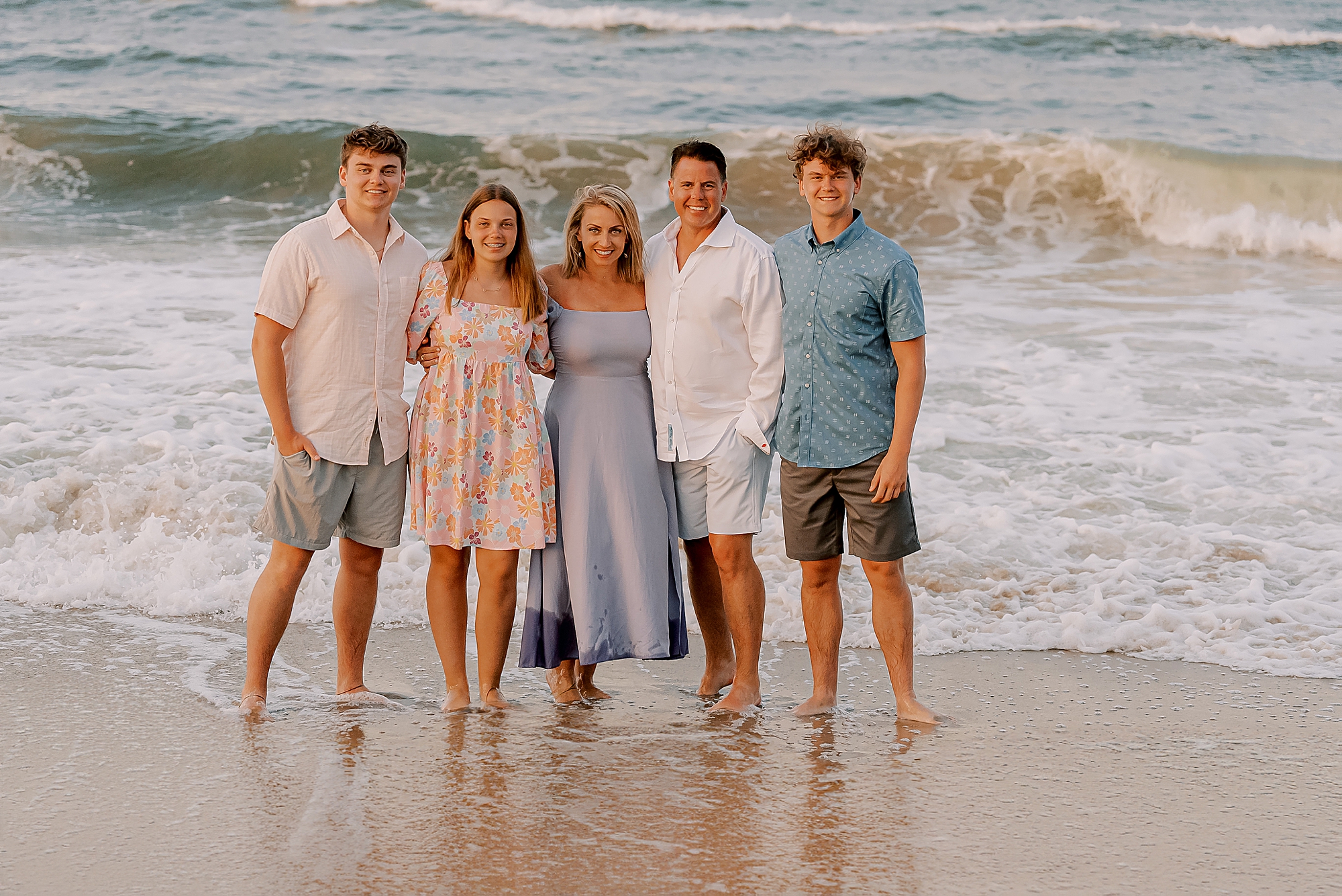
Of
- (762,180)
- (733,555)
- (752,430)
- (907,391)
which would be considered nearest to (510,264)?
(752,430)

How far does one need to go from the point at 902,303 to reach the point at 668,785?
140cm

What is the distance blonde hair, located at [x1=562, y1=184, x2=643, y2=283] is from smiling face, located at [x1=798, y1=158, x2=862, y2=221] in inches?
19.7

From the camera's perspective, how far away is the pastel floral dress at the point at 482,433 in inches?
138

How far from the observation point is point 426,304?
3.54 metres

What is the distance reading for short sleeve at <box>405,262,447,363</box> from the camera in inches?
139

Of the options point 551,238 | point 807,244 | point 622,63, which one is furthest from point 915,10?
point 807,244

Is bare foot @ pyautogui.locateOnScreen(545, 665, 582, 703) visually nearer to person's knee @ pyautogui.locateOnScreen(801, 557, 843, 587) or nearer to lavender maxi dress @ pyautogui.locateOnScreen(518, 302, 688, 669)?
lavender maxi dress @ pyautogui.locateOnScreen(518, 302, 688, 669)

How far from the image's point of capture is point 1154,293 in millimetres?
9305

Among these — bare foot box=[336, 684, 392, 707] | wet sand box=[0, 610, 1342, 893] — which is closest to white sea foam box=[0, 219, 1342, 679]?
bare foot box=[336, 684, 392, 707]

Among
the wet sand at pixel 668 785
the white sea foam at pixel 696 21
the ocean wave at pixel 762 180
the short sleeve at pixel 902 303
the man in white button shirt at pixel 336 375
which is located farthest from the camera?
the white sea foam at pixel 696 21

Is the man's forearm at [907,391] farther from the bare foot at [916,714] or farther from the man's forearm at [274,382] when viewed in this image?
the man's forearm at [274,382]

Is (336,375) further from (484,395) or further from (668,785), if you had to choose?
(668,785)

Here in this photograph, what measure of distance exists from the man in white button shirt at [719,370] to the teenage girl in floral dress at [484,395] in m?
0.38

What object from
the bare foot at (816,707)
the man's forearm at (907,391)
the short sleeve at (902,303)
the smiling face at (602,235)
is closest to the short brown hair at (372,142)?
the smiling face at (602,235)
